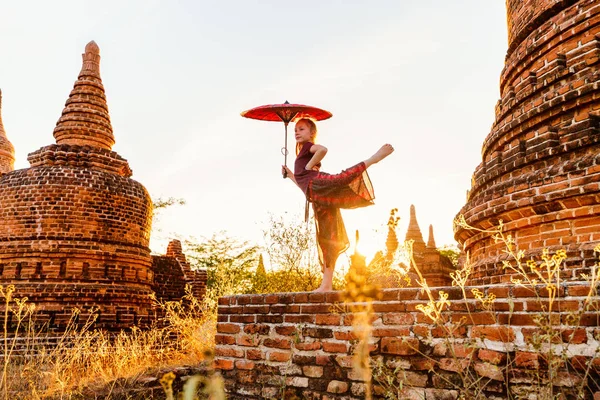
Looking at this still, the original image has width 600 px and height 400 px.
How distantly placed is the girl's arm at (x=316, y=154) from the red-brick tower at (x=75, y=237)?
756cm

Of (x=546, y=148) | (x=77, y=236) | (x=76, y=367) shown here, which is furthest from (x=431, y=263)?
(x=546, y=148)

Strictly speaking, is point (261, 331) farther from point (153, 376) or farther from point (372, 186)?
point (153, 376)

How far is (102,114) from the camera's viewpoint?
12.4 metres

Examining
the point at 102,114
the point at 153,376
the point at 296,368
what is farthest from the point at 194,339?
the point at 102,114

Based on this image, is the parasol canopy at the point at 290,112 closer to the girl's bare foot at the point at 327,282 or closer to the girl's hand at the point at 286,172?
the girl's hand at the point at 286,172

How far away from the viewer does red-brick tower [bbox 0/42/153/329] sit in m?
9.93

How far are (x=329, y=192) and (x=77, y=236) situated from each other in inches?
305

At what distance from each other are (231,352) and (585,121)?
368 cm

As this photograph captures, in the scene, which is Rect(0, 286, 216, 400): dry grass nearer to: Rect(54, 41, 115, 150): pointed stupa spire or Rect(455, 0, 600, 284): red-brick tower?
Rect(455, 0, 600, 284): red-brick tower

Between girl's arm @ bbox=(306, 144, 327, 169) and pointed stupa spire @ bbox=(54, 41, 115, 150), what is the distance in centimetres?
928

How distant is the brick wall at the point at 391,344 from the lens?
264 cm

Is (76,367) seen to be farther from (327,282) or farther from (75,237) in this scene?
(327,282)

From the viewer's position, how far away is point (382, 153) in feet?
12.2

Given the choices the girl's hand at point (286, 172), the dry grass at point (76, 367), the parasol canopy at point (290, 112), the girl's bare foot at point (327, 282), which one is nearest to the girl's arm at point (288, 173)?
the girl's hand at point (286, 172)
